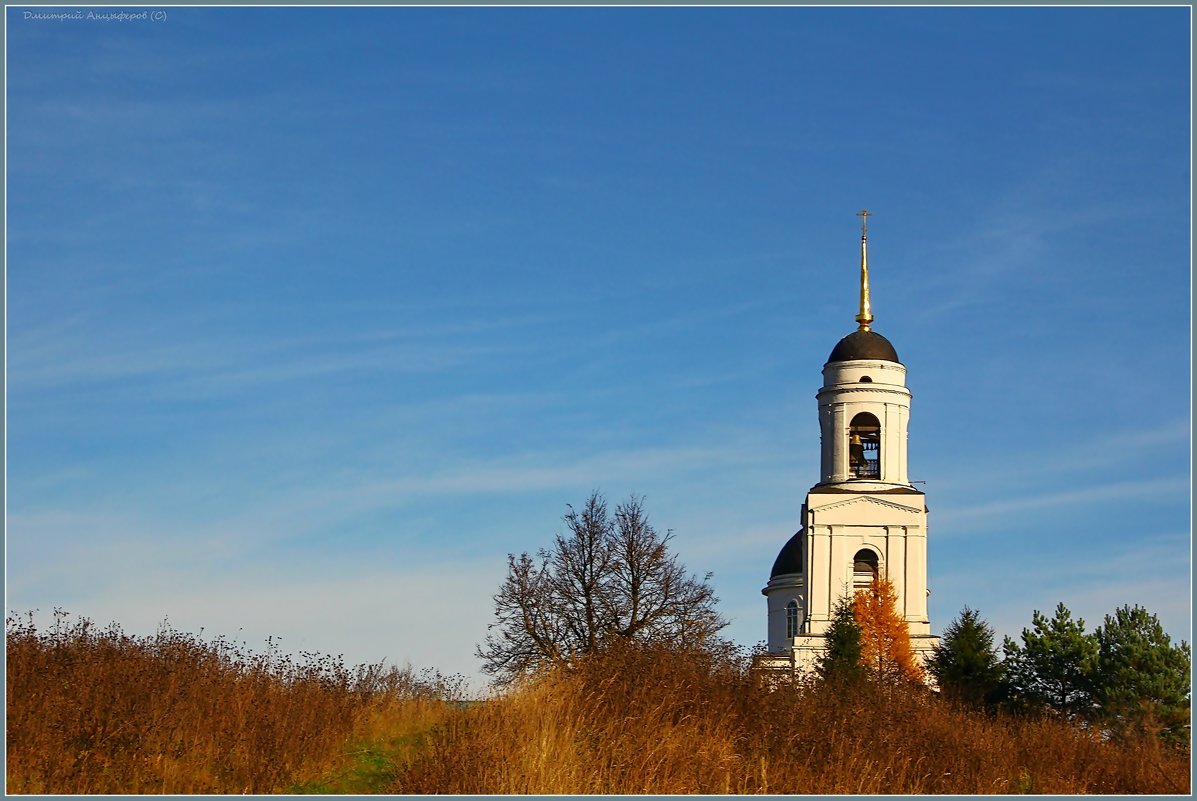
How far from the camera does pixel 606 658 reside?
1762 cm

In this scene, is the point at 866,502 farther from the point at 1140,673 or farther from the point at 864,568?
the point at 1140,673

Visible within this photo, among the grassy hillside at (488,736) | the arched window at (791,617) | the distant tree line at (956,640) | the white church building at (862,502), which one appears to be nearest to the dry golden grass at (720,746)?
the grassy hillside at (488,736)

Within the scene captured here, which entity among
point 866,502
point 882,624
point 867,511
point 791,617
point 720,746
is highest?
point 866,502

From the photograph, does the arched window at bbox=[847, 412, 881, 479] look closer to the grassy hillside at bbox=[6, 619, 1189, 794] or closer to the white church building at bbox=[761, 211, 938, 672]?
the white church building at bbox=[761, 211, 938, 672]

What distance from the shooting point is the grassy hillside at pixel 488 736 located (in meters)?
13.4

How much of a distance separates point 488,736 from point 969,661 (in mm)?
32264

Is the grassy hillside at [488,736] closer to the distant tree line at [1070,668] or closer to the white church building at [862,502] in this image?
the distant tree line at [1070,668]

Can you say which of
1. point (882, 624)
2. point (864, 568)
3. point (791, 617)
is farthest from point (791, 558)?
point (882, 624)

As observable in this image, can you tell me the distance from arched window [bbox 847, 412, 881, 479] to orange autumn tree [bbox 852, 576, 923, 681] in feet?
14.6

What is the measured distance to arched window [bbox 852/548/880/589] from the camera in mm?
59500

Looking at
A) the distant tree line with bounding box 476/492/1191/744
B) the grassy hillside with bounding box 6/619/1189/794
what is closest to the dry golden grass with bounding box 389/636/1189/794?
the grassy hillside with bounding box 6/619/1189/794

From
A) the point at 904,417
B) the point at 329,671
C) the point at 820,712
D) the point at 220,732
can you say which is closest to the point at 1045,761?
the point at 820,712

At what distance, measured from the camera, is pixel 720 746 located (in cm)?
1491

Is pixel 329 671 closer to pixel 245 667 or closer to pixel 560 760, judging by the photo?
pixel 245 667
